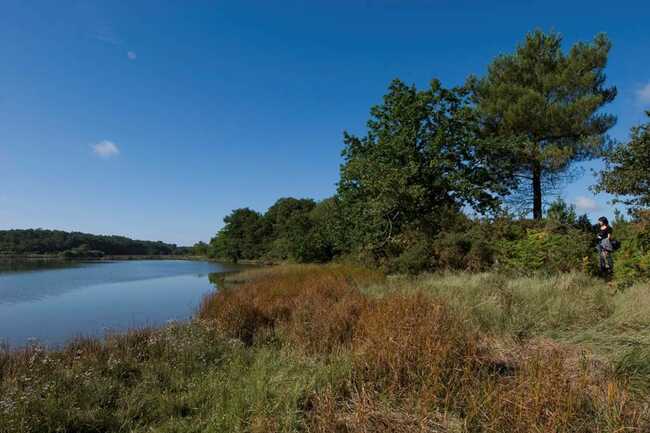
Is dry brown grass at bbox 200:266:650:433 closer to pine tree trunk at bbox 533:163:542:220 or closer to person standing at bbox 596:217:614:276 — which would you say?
person standing at bbox 596:217:614:276

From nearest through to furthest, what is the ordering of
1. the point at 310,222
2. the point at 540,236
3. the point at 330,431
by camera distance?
1. the point at 330,431
2. the point at 540,236
3. the point at 310,222

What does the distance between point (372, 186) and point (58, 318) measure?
12463 mm

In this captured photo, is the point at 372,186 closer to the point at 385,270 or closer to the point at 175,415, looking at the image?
the point at 385,270

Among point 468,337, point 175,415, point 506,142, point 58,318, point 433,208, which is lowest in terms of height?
point 58,318

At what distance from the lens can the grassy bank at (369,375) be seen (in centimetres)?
260

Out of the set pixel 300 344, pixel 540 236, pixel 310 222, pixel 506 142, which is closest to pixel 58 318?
pixel 300 344

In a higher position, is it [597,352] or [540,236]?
[540,236]

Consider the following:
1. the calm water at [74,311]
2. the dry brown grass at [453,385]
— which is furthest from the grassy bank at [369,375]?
the calm water at [74,311]

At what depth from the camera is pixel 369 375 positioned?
3291mm

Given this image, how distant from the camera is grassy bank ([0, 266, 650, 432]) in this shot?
2.60 m

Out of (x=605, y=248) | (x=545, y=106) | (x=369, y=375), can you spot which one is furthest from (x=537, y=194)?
(x=369, y=375)

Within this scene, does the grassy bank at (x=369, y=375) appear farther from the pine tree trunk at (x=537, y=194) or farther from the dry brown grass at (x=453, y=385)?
the pine tree trunk at (x=537, y=194)

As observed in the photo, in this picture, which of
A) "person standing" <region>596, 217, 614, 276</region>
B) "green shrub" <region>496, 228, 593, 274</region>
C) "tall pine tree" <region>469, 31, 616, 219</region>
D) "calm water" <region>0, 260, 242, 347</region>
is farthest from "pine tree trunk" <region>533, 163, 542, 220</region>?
"calm water" <region>0, 260, 242, 347</region>

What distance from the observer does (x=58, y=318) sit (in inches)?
432
